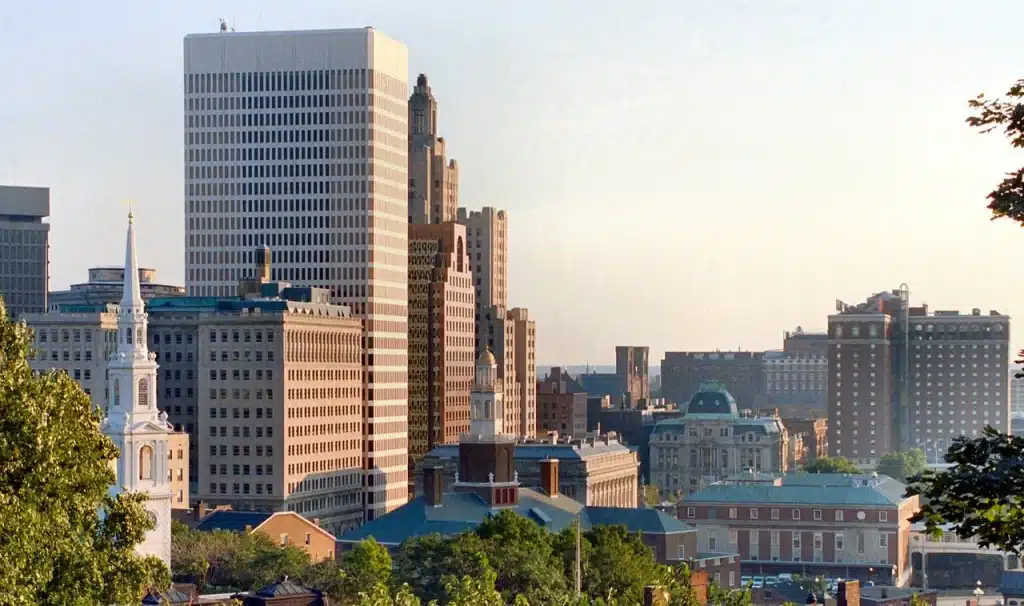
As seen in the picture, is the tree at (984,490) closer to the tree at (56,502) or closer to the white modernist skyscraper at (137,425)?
the tree at (56,502)

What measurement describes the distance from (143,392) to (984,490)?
5775 inches

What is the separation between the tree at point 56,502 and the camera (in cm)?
6397

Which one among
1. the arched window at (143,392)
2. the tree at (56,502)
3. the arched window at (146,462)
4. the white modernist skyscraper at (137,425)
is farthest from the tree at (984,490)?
the arched window at (143,392)

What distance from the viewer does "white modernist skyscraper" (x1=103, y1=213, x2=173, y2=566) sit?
168 metres

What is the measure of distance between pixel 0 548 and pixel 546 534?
133253mm

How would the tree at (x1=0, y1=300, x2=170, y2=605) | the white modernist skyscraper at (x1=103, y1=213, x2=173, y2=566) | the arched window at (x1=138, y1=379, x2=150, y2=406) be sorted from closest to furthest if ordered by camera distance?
the tree at (x1=0, y1=300, x2=170, y2=605)
the white modernist skyscraper at (x1=103, y1=213, x2=173, y2=566)
the arched window at (x1=138, y1=379, x2=150, y2=406)

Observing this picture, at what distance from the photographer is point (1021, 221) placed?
144 feet

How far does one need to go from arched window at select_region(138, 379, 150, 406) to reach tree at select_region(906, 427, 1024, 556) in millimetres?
144607

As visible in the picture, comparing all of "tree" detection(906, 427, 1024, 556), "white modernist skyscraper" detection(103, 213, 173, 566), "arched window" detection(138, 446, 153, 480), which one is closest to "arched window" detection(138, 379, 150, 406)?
"white modernist skyscraper" detection(103, 213, 173, 566)

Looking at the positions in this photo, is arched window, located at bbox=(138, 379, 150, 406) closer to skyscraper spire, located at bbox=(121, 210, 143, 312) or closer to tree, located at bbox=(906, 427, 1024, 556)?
skyscraper spire, located at bbox=(121, 210, 143, 312)

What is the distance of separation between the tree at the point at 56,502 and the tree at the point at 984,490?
27620 millimetres

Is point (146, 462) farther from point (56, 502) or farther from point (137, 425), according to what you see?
point (56, 502)

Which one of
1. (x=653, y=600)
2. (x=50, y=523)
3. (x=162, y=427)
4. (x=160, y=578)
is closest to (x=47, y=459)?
(x=50, y=523)

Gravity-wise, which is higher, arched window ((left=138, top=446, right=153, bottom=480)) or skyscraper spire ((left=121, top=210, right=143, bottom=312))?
skyscraper spire ((left=121, top=210, right=143, bottom=312))
